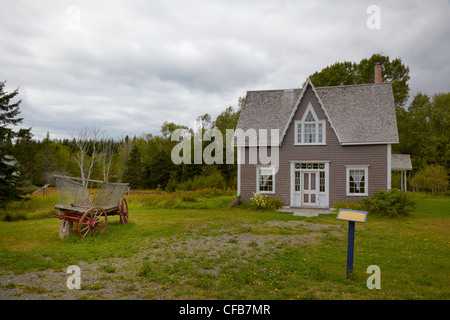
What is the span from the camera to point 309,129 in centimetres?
1866

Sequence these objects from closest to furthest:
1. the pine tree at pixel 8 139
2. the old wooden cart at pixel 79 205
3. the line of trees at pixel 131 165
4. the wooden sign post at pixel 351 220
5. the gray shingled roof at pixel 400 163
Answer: the wooden sign post at pixel 351 220, the old wooden cart at pixel 79 205, the pine tree at pixel 8 139, the gray shingled roof at pixel 400 163, the line of trees at pixel 131 165

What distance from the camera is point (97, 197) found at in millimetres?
10656

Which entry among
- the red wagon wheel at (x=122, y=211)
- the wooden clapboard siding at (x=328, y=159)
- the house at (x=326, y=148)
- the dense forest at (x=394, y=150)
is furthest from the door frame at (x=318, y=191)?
the dense forest at (x=394, y=150)

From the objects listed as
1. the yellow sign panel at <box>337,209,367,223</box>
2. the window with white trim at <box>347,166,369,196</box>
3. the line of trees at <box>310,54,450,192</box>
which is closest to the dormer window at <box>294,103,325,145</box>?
the window with white trim at <box>347,166,369,196</box>

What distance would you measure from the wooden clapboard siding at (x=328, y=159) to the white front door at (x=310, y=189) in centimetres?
82

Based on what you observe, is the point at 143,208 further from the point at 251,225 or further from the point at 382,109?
the point at 382,109

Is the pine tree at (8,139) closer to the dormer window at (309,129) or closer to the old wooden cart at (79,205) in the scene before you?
the old wooden cart at (79,205)

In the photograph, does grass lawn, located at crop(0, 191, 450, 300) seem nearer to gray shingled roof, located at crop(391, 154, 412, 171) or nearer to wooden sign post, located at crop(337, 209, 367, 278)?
wooden sign post, located at crop(337, 209, 367, 278)

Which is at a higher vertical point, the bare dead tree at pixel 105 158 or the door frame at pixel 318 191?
the bare dead tree at pixel 105 158

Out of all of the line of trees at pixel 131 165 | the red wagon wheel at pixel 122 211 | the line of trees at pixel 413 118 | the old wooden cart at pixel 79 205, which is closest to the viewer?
the old wooden cart at pixel 79 205

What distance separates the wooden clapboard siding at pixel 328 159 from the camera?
56.9 ft

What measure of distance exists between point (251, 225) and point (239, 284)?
279 inches

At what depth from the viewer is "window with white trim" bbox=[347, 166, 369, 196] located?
57.4 feet
